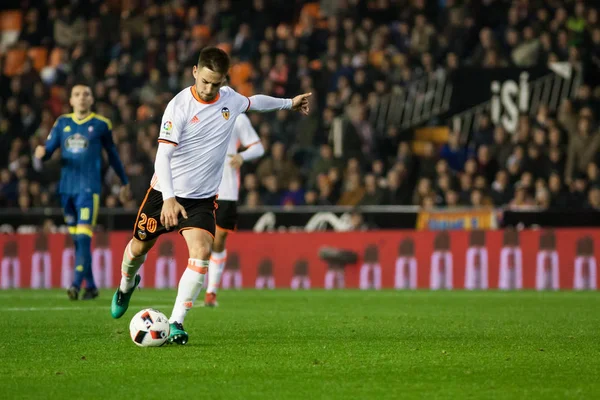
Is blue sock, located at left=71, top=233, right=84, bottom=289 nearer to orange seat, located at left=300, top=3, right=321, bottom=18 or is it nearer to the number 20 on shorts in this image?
the number 20 on shorts

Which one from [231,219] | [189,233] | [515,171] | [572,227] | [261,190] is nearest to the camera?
[189,233]

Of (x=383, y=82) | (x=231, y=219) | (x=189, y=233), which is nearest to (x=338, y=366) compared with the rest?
(x=189, y=233)

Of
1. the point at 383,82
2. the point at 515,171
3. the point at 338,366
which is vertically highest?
the point at 383,82

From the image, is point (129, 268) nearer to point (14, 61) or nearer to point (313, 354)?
point (313, 354)

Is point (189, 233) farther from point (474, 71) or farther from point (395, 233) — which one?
point (474, 71)

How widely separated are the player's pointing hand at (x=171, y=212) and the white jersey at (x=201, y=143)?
0.43 m

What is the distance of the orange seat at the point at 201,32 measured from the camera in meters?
25.0

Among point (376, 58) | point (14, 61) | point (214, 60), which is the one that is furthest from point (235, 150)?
point (14, 61)

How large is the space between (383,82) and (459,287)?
17.5 ft

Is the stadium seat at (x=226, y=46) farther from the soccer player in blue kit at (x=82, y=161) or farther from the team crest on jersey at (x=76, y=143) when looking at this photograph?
the team crest on jersey at (x=76, y=143)

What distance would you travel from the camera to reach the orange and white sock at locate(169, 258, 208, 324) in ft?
27.1

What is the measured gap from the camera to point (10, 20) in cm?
2858

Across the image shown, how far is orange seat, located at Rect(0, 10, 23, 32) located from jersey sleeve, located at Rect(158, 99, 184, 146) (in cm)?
2123

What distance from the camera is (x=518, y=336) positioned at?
29.3 ft
